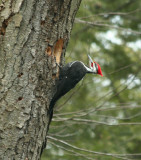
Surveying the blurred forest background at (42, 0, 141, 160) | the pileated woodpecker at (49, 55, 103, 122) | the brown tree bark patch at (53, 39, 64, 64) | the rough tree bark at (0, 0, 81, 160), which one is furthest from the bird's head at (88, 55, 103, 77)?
the rough tree bark at (0, 0, 81, 160)

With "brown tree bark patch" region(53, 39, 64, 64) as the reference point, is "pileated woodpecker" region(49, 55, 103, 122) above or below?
below

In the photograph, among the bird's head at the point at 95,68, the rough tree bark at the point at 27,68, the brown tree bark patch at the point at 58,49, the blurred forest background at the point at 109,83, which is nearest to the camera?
the rough tree bark at the point at 27,68

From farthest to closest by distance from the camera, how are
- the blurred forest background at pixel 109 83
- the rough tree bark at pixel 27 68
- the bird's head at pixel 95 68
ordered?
the blurred forest background at pixel 109 83
the bird's head at pixel 95 68
the rough tree bark at pixel 27 68

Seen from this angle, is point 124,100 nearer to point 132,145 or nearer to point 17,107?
point 132,145

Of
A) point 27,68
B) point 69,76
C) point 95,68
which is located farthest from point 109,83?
point 27,68

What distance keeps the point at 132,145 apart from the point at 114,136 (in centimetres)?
87

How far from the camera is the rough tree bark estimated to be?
3.14m

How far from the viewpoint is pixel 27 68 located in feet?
10.9

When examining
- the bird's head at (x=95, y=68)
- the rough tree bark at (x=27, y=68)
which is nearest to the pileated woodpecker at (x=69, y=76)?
the bird's head at (x=95, y=68)

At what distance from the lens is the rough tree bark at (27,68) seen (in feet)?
10.3

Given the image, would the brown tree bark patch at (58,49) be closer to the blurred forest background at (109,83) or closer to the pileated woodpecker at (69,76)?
the pileated woodpecker at (69,76)

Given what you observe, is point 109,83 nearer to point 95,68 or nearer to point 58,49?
point 95,68

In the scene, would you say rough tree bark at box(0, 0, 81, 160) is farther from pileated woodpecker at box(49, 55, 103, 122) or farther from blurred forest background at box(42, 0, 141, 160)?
blurred forest background at box(42, 0, 141, 160)

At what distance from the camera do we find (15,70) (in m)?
3.27
